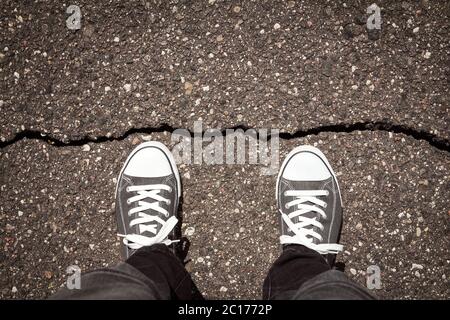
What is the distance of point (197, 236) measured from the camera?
2041 millimetres

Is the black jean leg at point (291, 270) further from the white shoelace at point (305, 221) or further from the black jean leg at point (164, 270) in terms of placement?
the black jean leg at point (164, 270)

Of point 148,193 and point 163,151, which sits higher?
point 163,151

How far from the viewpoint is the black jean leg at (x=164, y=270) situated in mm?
1688

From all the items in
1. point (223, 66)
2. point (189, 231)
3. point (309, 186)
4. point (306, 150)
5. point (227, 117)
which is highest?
point (223, 66)

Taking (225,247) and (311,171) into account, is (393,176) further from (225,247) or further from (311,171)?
(225,247)

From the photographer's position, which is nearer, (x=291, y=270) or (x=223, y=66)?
(x=291, y=270)

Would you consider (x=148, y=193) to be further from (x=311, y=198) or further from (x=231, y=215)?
(x=311, y=198)

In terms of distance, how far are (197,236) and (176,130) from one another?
523mm

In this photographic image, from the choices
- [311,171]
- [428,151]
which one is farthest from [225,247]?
[428,151]

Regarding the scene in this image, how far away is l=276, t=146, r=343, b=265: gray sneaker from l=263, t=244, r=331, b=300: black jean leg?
11 cm

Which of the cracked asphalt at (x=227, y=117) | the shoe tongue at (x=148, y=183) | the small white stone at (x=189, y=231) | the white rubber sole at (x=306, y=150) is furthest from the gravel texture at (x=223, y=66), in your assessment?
the small white stone at (x=189, y=231)

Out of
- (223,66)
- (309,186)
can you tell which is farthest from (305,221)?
(223,66)

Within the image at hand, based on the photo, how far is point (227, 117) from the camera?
6.64ft

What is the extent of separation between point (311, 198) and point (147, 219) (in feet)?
2.60
